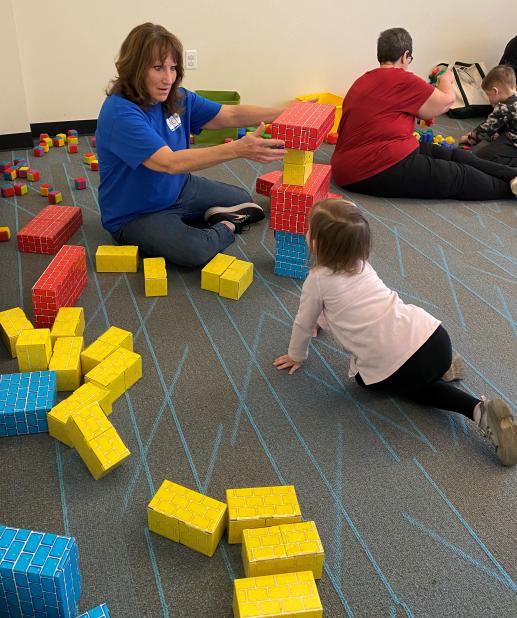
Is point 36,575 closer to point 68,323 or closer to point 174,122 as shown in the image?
point 68,323

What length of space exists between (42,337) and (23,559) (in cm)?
96

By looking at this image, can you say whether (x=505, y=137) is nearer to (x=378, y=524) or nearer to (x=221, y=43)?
(x=221, y=43)

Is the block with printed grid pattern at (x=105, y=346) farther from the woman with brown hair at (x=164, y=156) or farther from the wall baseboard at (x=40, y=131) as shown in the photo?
the wall baseboard at (x=40, y=131)

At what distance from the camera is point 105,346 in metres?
2.19

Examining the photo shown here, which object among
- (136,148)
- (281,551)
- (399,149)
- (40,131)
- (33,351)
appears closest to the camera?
(281,551)

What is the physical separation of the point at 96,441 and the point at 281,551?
0.63 m

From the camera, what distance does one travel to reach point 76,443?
1847mm

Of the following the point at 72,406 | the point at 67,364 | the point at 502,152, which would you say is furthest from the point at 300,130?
the point at 502,152

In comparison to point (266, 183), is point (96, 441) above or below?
below

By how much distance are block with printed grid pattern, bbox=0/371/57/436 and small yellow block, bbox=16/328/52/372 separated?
0.44 ft

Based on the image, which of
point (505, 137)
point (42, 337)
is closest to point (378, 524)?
point (42, 337)

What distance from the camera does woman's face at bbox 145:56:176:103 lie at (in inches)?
101

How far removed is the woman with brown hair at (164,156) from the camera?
2.54 meters

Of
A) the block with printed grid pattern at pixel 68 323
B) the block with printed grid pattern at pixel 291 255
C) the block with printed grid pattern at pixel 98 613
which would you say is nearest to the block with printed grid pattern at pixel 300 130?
the block with printed grid pattern at pixel 291 255
